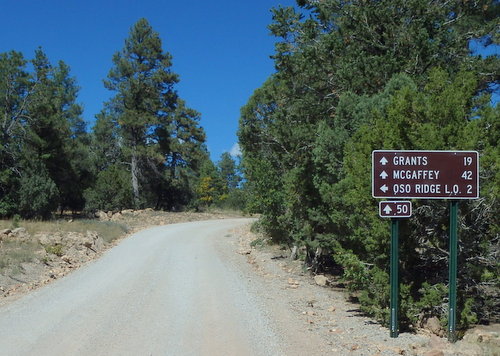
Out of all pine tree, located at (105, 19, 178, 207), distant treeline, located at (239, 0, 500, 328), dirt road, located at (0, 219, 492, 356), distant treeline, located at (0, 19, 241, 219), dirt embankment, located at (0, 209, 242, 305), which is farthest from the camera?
pine tree, located at (105, 19, 178, 207)

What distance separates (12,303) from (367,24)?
397 inches

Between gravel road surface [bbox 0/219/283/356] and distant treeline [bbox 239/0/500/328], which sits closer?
gravel road surface [bbox 0/219/283/356]

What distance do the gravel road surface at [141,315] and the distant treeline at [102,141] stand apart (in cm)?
Answer: 2485

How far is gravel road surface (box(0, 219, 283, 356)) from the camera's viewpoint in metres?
7.00

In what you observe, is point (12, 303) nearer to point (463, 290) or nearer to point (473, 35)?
point (463, 290)

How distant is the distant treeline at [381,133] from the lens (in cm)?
792

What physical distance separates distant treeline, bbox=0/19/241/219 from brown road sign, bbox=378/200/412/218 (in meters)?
33.4

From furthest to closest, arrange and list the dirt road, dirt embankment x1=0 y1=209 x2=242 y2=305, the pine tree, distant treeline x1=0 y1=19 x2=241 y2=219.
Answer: the pine tree < distant treeline x1=0 y1=19 x2=241 y2=219 < dirt embankment x1=0 y1=209 x2=242 y2=305 < the dirt road

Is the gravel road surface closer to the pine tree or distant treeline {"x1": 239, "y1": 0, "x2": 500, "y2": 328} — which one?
distant treeline {"x1": 239, "y1": 0, "x2": 500, "y2": 328}

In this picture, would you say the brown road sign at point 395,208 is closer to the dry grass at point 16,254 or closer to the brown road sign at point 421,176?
the brown road sign at point 421,176

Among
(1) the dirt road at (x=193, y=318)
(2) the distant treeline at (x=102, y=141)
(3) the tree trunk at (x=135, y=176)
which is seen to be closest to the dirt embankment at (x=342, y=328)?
(1) the dirt road at (x=193, y=318)

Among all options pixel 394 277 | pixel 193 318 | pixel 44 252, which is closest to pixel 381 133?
pixel 394 277

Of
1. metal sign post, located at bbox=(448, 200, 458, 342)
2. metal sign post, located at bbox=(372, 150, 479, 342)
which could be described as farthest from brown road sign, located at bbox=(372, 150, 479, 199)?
metal sign post, located at bbox=(448, 200, 458, 342)

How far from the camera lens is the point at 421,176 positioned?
7.42 meters
